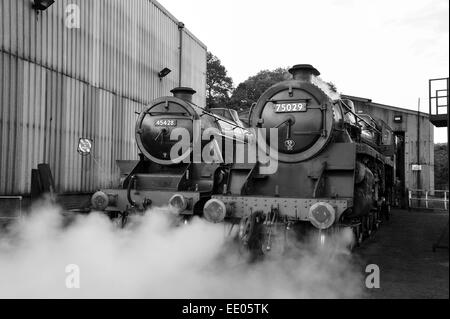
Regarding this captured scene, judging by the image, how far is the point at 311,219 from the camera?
19.8 feet

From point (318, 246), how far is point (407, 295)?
157 cm

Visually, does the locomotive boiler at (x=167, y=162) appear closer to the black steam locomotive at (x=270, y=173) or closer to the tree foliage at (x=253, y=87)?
the black steam locomotive at (x=270, y=173)

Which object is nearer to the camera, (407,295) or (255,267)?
(407,295)

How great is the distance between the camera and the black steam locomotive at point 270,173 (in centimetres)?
646

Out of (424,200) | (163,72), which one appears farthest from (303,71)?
(424,200)

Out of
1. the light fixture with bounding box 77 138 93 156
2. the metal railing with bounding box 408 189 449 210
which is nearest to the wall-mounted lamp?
the light fixture with bounding box 77 138 93 156

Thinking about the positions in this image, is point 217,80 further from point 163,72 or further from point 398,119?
point 163,72

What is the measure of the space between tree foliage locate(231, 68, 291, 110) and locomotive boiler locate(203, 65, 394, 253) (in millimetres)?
30094

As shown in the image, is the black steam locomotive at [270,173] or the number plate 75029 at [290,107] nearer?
the black steam locomotive at [270,173]

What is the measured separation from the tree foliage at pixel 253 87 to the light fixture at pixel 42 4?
91.8ft

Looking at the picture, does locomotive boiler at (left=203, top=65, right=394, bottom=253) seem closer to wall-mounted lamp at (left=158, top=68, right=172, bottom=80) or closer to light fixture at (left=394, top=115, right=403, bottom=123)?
wall-mounted lamp at (left=158, top=68, right=172, bottom=80)

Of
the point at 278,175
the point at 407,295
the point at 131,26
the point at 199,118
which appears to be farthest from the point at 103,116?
the point at 407,295

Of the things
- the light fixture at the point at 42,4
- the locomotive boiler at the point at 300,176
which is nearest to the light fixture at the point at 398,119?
the locomotive boiler at the point at 300,176
